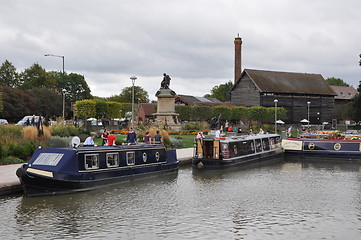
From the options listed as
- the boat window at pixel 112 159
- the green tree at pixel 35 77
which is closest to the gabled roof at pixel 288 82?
the green tree at pixel 35 77

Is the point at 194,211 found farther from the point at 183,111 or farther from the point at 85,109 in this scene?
the point at 183,111

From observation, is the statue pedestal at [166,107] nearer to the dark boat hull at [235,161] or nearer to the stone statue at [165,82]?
the stone statue at [165,82]

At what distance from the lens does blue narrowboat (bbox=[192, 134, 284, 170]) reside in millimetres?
25781

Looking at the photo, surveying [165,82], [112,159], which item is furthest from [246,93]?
[112,159]

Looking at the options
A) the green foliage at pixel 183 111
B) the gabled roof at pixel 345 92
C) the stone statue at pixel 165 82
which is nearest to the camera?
the stone statue at pixel 165 82

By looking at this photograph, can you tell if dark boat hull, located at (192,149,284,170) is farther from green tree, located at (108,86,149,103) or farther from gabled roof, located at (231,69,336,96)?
green tree, located at (108,86,149,103)

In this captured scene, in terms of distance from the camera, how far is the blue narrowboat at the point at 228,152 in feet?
84.6

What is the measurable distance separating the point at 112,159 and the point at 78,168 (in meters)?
2.34

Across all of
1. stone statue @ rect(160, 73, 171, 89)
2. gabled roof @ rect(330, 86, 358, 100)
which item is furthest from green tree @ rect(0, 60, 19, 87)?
gabled roof @ rect(330, 86, 358, 100)

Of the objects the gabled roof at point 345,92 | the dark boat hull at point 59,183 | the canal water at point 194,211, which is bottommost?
the canal water at point 194,211

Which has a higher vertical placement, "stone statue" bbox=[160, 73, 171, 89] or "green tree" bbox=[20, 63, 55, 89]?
"green tree" bbox=[20, 63, 55, 89]

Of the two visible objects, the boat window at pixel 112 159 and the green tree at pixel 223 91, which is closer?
the boat window at pixel 112 159

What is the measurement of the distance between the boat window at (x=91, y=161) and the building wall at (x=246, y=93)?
61.1 m

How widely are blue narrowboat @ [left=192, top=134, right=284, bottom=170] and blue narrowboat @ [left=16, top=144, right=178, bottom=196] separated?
4996mm
